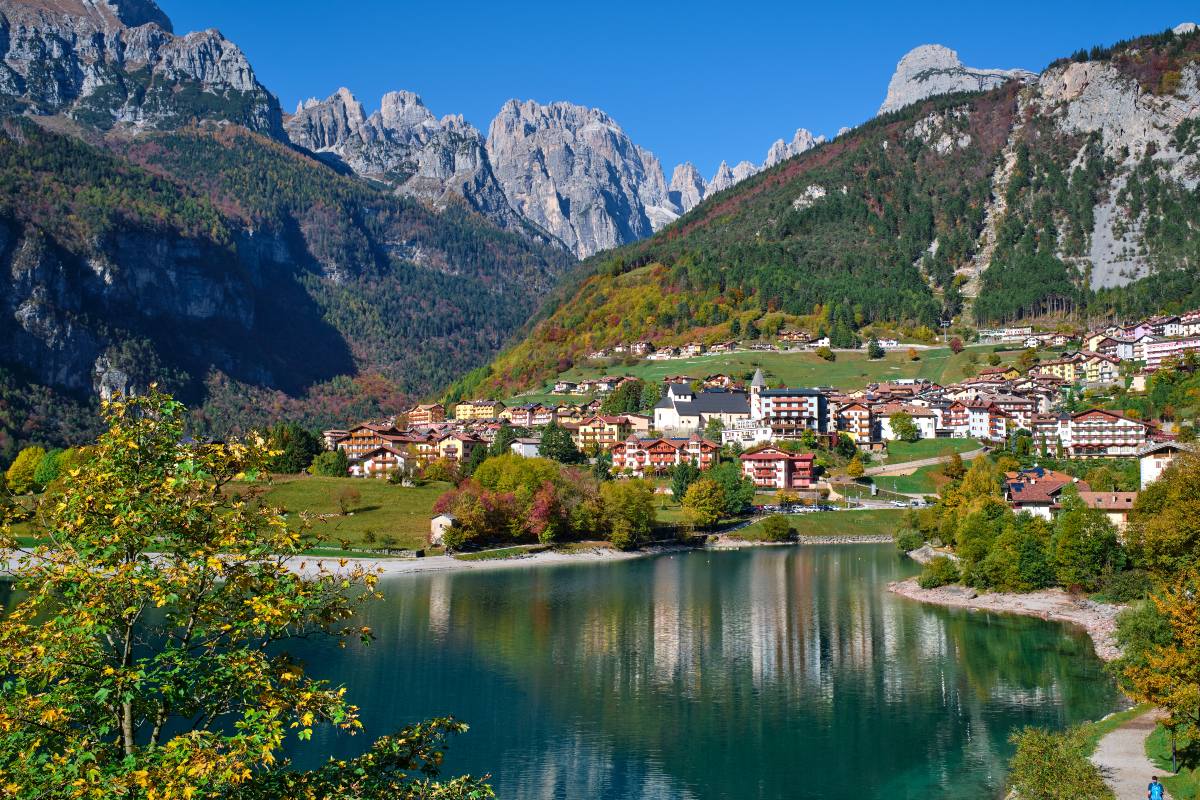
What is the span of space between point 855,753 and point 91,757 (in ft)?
98.1

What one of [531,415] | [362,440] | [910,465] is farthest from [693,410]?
[362,440]

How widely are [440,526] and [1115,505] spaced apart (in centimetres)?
5583

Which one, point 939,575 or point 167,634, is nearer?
point 167,634

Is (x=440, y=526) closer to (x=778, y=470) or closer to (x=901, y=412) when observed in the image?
(x=778, y=470)

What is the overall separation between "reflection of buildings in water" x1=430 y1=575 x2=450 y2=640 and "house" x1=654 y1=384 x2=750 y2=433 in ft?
207

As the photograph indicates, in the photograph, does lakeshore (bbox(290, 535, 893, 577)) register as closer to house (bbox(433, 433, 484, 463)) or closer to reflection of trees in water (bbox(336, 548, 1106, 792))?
reflection of trees in water (bbox(336, 548, 1106, 792))

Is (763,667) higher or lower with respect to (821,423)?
lower

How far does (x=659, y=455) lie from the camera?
126m

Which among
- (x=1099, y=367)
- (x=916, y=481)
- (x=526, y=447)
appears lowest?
(x=916, y=481)

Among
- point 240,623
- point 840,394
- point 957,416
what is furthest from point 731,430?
point 240,623

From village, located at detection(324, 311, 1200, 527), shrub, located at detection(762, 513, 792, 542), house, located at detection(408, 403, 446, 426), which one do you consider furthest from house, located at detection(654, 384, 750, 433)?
house, located at detection(408, 403, 446, 426)

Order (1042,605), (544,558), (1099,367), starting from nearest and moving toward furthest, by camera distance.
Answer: (1042,605), (544,558), (1099,367)

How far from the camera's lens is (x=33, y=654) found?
37.3 feet

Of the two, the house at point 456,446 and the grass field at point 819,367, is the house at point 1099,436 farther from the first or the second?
the house at point 456,446
